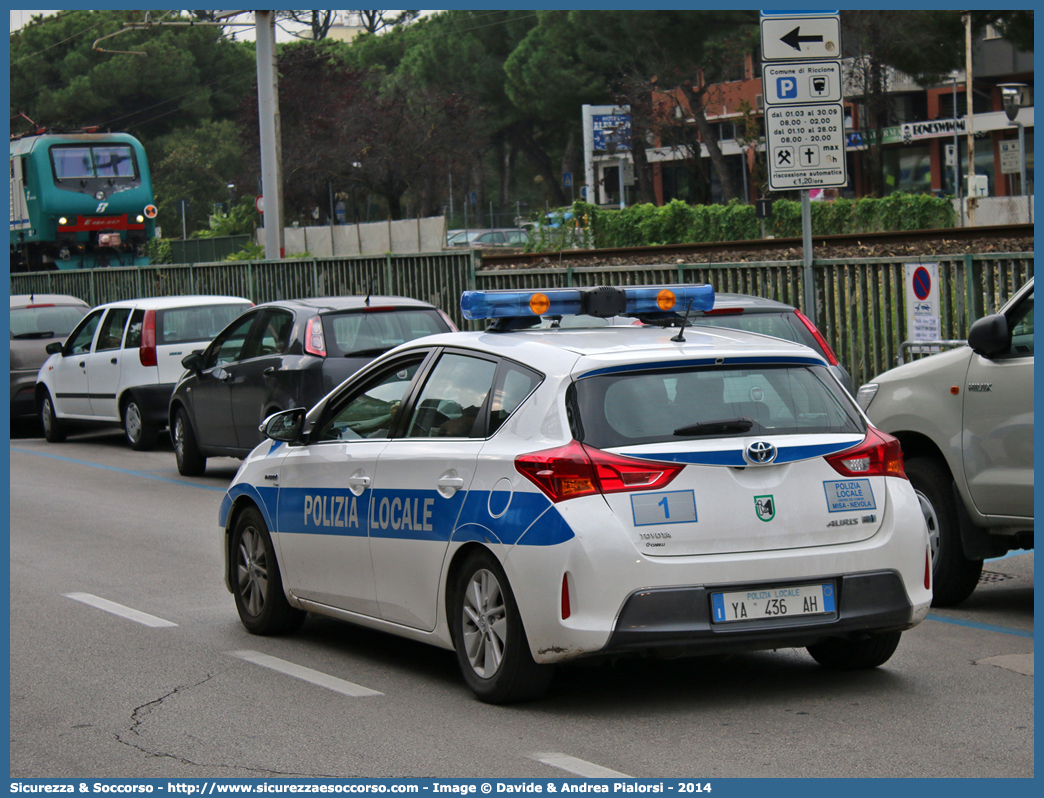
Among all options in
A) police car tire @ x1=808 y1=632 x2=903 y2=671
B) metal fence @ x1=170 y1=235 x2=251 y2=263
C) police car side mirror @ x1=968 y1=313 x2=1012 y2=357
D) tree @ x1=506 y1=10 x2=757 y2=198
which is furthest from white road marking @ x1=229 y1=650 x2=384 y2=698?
tree @ x1=506 y1=10 x2=757 y2=198

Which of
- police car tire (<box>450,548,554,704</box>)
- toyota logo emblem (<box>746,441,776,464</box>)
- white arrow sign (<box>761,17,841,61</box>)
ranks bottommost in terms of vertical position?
police car tire (<box>450,548,554,704</box>)

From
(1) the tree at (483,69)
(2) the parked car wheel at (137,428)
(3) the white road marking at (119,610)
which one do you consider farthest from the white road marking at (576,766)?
(1) the tree at (483,69)

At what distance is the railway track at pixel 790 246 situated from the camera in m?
20.4

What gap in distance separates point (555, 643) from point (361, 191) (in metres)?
68.0

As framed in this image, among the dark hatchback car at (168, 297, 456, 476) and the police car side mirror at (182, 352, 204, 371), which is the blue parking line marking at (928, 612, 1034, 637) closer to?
the dark hatchback car at (168, 297, 456, 476)

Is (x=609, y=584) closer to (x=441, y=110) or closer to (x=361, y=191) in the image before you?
(x=441, y=110)

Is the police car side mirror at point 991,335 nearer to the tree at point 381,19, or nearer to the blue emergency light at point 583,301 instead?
the blue emergency light at point 583,301

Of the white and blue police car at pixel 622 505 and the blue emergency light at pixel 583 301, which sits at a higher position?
the blue emergency light at pixel 583 301

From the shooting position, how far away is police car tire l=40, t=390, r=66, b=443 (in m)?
19.5

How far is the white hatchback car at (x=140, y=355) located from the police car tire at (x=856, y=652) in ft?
39.1

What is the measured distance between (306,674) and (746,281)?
11.4m

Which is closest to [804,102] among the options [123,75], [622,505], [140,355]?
[622,505]

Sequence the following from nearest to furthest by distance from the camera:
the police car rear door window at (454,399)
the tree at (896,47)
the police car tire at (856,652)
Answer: the police car rear door window at (454,399) < the police car tire at (856,652) < the tree at (896,47)

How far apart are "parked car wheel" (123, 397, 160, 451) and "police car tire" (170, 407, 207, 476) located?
2.44 meters
